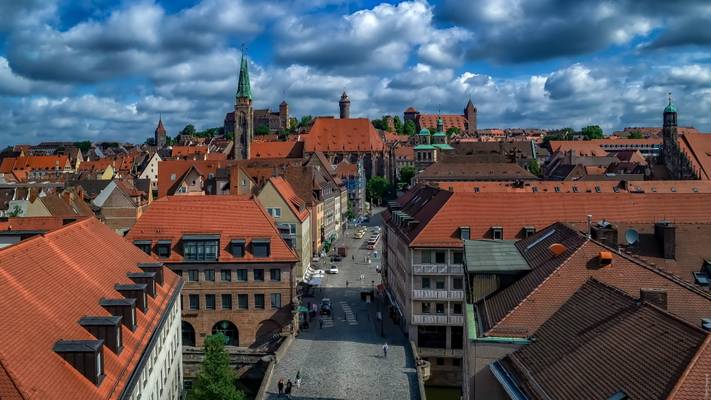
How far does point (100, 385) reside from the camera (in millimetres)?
19500

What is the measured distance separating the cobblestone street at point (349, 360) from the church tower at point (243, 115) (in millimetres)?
99570

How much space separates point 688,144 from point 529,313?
292 feet

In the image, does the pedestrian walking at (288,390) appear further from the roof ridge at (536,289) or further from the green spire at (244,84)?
the green spire at (244,84)

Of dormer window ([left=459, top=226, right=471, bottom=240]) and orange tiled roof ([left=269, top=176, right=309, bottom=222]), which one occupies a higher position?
orange tiled roof ([left=269, top=176, right=309, bottom=222])

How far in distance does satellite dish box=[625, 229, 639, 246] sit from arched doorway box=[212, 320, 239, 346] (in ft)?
90.9

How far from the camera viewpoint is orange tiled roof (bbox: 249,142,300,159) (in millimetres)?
163375

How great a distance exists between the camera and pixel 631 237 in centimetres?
3606

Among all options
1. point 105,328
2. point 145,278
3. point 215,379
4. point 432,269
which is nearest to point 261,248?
point 432,269

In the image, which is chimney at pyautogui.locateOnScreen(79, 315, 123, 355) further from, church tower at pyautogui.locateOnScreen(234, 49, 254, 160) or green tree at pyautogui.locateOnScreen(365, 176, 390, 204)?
green tree at pyautogui.locateOnScreen(365, 176, 390, 204)

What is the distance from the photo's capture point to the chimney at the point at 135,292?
28.2 meters

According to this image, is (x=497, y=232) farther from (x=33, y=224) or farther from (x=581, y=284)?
(x=33, y=224)

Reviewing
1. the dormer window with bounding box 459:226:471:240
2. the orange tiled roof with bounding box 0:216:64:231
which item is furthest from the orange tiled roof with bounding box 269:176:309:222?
the orange tiled roof with bounding box 0:216:64:231


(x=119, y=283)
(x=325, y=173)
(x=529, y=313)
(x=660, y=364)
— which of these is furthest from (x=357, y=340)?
(x=325, y=173)

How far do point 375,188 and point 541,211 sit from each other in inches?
4773
